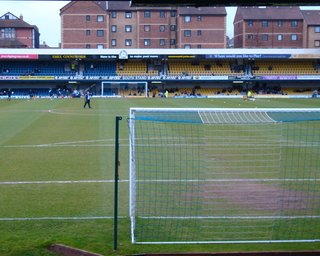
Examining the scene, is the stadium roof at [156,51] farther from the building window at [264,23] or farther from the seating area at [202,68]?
the building window at [264,23]

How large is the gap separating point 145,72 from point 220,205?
65.2 m

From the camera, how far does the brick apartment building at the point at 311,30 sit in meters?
89.3

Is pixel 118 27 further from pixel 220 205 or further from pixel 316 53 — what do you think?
pixel 220 205

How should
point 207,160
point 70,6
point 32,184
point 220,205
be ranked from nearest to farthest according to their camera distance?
point 220,205 < point 32,184 < point 207,160 < point 70,6

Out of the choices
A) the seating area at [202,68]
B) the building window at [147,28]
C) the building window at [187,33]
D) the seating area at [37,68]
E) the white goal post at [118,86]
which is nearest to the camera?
the white goal post at [118,86]

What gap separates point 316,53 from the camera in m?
73.0

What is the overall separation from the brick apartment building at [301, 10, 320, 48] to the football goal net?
74604 millimetres

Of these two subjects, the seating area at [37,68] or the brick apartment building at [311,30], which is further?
the brick apartment building at [311,30]

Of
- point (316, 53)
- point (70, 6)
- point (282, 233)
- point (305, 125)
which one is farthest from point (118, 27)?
point (282, 233)

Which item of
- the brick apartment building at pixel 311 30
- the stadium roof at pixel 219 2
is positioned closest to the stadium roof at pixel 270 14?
the brick apartment building at pixel 311 30

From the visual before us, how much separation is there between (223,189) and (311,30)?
8289cm

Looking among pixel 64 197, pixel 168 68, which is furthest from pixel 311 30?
pixel 64 197

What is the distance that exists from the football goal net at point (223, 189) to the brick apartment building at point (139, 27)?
72.7 m

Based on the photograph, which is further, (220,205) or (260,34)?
(260,34)
